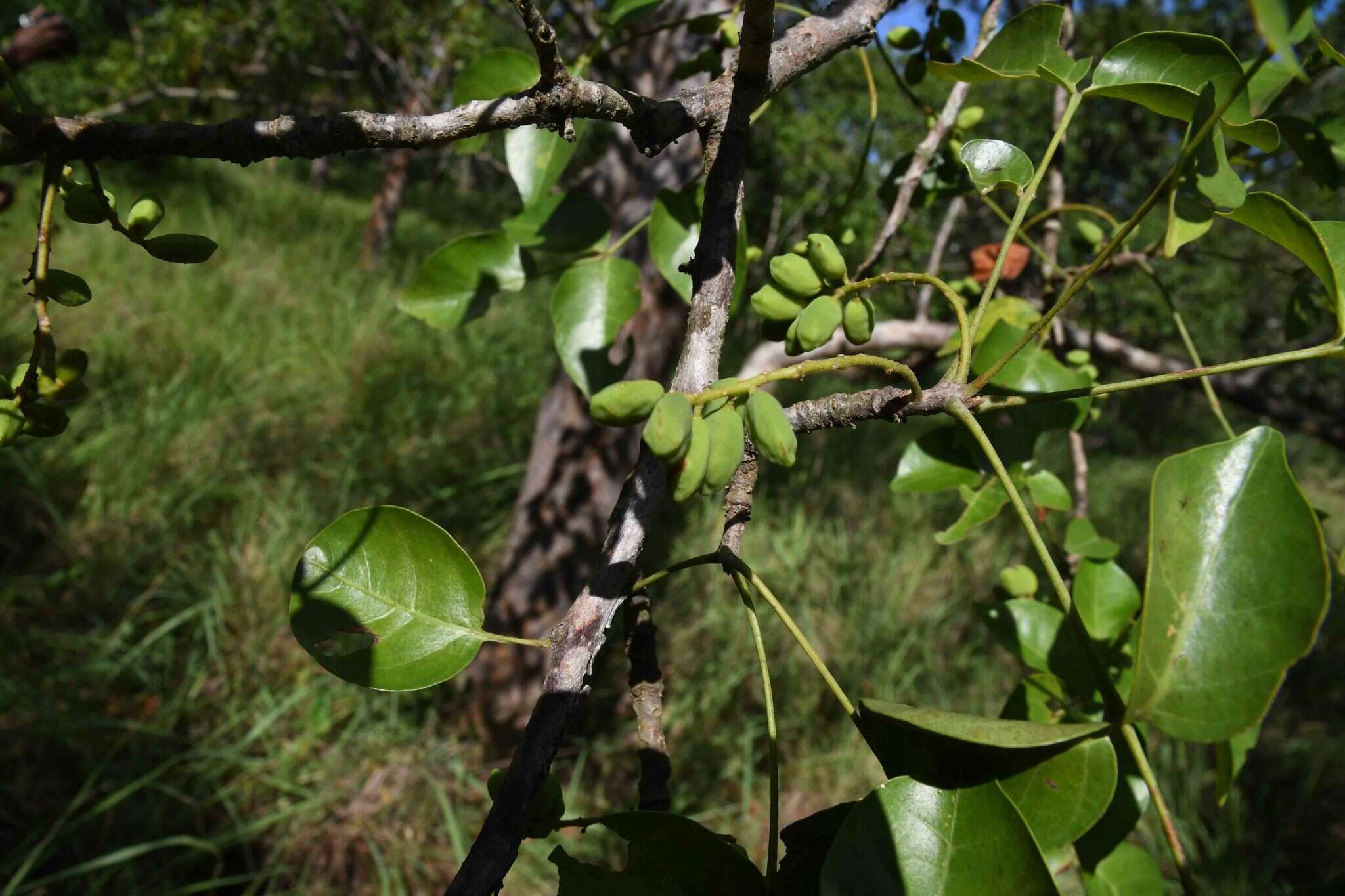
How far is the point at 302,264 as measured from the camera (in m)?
4.29

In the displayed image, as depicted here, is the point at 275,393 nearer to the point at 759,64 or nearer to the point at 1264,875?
the point at 759,64

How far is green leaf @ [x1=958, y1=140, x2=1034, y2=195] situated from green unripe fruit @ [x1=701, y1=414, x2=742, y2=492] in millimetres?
284

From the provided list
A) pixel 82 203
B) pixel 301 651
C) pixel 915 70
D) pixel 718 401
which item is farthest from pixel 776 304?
pixel 301 651

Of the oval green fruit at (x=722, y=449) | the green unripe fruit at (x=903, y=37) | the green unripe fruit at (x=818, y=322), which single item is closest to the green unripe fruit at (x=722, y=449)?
the oval green fruit at (x=722, y=449)

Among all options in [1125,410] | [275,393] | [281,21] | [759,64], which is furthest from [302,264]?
[1125,410]

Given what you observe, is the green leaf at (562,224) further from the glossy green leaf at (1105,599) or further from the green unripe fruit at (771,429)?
the glossy green leaf at (1105,599)

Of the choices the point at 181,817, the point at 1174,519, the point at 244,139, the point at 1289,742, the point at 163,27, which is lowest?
the point at 1289,742

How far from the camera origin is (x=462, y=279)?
0.86 metres

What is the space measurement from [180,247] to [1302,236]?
599mm

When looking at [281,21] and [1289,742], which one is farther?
[281,21]

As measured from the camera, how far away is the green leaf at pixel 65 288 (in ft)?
1.50

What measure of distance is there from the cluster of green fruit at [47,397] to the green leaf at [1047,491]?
30.0 inches

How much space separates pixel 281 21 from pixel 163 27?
129 cm

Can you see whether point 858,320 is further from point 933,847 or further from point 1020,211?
point 933,847
